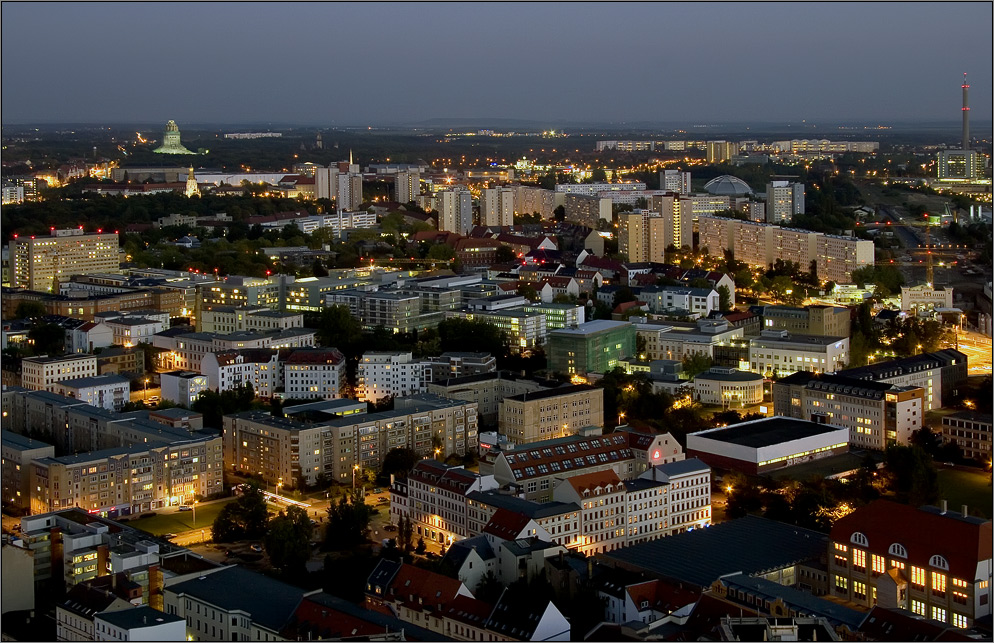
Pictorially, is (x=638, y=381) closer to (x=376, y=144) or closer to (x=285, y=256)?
(x=285, y=256)

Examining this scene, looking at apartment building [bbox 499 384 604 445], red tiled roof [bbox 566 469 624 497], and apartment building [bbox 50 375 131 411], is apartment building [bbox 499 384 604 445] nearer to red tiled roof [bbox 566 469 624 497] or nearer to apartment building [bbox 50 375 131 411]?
red tiled roof [bbox 566 469 624 497]

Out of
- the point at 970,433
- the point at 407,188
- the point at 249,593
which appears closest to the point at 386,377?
the point at 970,433

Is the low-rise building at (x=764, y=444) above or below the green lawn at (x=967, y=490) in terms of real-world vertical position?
above

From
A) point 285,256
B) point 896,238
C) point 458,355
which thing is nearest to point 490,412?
point 458,355

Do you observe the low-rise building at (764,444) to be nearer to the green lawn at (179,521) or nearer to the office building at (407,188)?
the green lawn at (179,521)

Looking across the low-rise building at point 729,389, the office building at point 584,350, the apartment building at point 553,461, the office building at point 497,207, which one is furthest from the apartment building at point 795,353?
the office building at point 497,207

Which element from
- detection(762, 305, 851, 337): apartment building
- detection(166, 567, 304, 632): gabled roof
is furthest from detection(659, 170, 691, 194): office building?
detection(166, 567, 304, 632): gabled roof

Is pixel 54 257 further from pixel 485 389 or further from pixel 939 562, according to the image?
pixel 939 562
